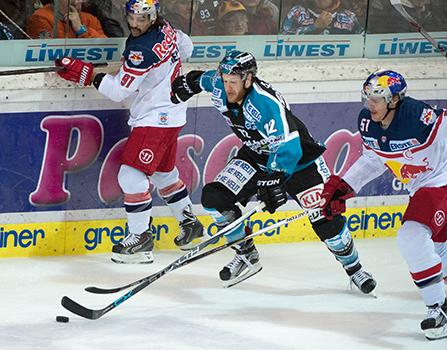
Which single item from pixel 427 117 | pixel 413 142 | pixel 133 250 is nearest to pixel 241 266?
pixel 133 250

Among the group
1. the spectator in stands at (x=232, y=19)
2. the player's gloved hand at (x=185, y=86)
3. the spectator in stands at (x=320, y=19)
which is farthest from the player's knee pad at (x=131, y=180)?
the spectator in stands at (x=320, y=19)

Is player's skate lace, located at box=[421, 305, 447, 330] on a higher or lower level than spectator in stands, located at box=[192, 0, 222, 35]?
lower

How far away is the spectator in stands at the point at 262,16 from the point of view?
832 cm

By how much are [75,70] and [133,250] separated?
103 cm

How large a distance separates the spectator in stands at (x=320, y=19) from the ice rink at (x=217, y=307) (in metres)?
1.36

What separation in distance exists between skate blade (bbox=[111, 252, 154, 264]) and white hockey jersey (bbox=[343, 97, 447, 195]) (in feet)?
5.24

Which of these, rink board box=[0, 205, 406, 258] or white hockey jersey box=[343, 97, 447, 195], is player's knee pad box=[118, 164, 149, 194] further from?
white hockey jersey box=[343, 97, 447, 195]

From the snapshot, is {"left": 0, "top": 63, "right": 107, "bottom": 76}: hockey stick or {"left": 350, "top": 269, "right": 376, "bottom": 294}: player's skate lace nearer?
{"left": 350, "top": 269, "right": 376, "bottom": 294}: player's skate lace

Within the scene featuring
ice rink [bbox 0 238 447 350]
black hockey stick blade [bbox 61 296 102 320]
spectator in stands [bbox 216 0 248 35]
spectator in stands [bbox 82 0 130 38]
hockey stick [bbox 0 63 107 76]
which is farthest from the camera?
spectator in stands [bbox 216 0 248 35]

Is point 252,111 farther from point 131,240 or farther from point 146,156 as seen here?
point 131,240

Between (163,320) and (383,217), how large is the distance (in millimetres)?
2407

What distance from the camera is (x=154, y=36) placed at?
24.8 feet

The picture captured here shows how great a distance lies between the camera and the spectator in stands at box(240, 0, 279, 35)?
8.32m

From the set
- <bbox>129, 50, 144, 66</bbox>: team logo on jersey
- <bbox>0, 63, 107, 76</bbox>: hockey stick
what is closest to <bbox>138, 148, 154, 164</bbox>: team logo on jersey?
<bbox>129, 50, 144, 66</bbox>: team logo on jersey
